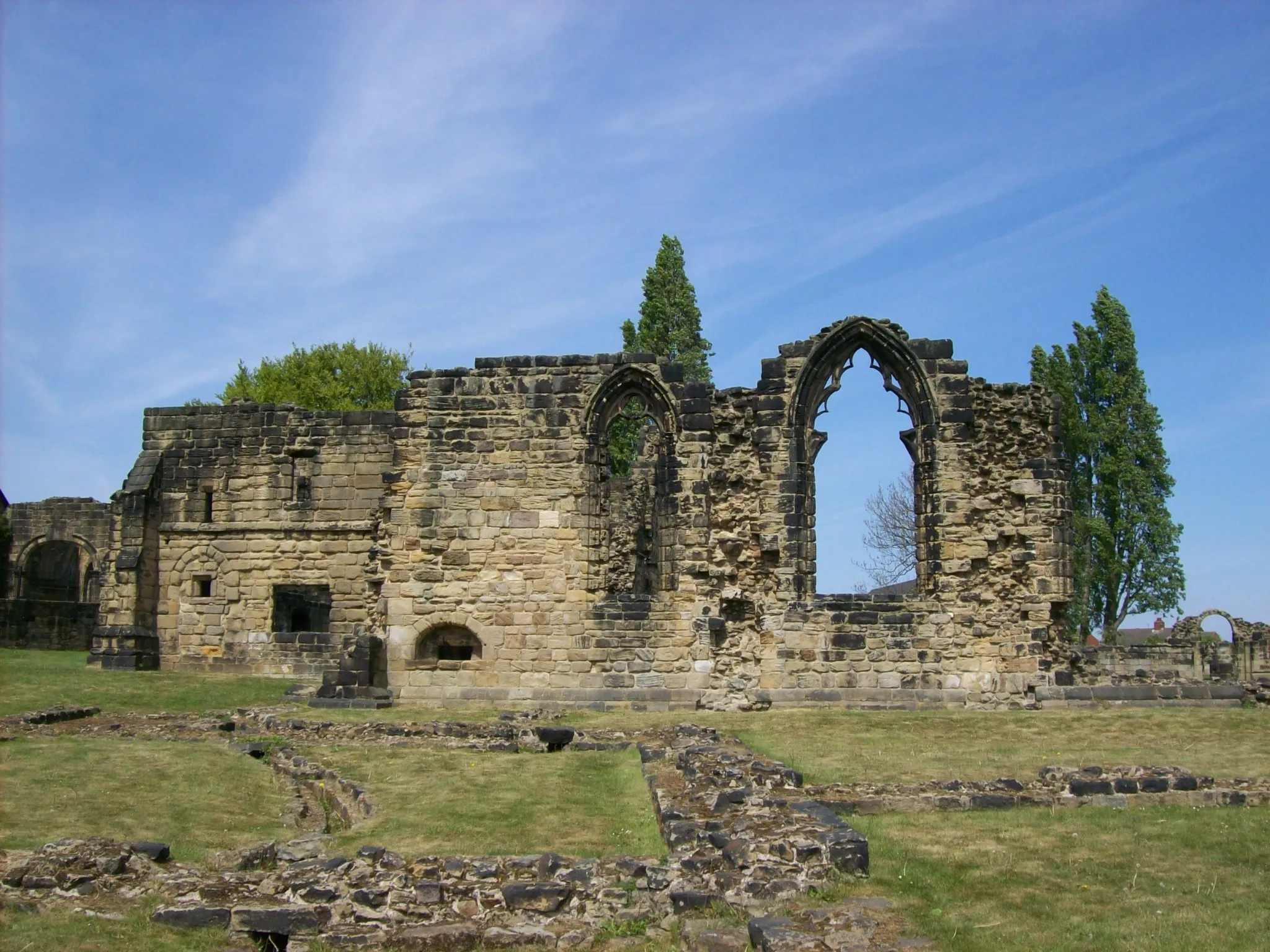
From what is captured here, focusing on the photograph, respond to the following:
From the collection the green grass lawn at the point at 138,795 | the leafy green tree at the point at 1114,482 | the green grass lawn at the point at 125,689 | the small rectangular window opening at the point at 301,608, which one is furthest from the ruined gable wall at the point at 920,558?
the leafy green tree at the point at 1114,482

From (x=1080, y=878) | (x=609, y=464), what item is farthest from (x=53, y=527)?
(x=1080, y=878)

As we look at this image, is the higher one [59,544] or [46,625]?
[59,544]

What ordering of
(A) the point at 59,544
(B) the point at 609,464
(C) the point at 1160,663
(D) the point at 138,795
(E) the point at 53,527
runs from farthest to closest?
(A) the point at 59,544 → (E) the point at 53,527 → (C) the point at 1160,663 → (B) the point at 609,464 → (D) the point at 138,795

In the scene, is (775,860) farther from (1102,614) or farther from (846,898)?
(1102,614)

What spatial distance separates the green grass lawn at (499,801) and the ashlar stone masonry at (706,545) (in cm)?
528

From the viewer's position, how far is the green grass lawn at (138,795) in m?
9.47

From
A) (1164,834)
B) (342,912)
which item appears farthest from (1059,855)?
(342,912)

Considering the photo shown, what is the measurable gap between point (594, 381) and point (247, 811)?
10849mm

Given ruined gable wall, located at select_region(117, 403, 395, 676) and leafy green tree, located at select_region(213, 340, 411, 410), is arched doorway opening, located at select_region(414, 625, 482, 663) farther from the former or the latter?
leafy green tree, located at select_region(213, 340, 411, 410)

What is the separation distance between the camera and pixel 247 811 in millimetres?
10836

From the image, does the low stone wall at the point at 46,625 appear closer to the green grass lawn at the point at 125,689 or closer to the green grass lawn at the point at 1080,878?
the green grass lawn at the point at 125,689

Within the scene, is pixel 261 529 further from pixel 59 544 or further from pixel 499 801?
pixel 59 544

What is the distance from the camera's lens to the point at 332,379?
47.5 metres

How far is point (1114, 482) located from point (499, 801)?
102ft
